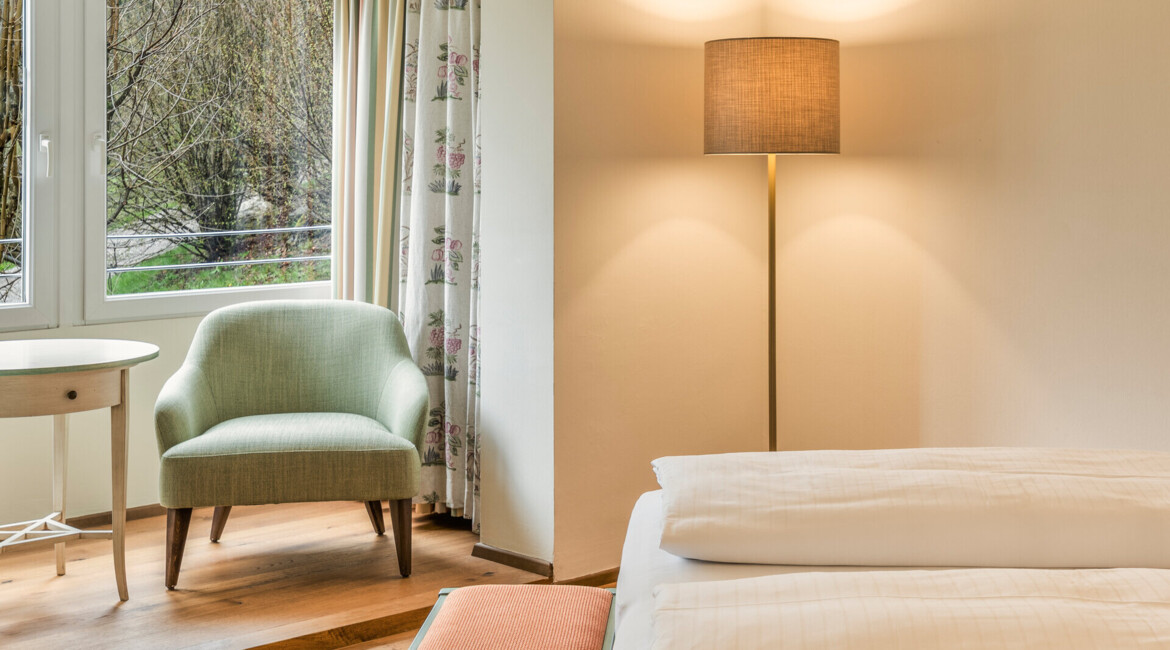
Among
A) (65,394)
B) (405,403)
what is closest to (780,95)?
(405,403)

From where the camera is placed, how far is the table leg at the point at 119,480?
110 inches

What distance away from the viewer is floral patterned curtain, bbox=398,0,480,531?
333 centimetres

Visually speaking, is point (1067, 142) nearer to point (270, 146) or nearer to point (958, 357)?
point (958, 357)

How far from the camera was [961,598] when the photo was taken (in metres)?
1.15

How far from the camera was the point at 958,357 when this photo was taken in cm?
295

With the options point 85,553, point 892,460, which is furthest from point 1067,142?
point 85,553

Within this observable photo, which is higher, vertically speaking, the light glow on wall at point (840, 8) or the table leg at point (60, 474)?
the light glow on wall at point (840, 8)

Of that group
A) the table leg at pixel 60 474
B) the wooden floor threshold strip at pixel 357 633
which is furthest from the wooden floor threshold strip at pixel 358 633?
the table leg at pixel 60 474

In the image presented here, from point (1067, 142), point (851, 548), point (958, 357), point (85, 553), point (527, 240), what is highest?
point (1067, 142)

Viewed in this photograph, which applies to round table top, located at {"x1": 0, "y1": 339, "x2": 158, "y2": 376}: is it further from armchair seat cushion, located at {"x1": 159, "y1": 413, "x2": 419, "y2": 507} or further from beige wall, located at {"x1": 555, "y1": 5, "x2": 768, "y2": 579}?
beige wall, located at {"x1": 555, "y1": 5, "x2": 768, "y2": 579}

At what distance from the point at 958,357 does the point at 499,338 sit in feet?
4.34

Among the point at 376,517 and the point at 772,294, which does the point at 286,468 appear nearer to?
the point at 376,517

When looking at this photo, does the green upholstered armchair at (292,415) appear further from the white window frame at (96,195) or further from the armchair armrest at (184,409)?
the white window frame at (96,195)

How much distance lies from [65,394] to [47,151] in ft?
3.54
